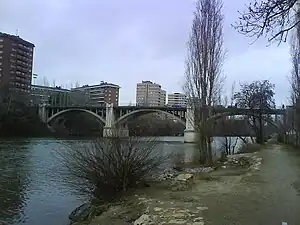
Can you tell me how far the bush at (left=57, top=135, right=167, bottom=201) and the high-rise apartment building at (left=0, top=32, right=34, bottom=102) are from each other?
10530 centimetres

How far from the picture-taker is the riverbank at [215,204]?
8078mm

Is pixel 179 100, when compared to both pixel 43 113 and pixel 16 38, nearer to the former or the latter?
pixel 43 113

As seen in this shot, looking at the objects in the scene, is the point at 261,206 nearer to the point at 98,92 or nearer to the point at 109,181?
the point at 109,181

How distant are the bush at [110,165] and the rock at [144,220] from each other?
4.21 m

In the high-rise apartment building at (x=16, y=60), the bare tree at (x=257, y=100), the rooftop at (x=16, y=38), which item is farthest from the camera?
the rooftop at (x=16, y=38)

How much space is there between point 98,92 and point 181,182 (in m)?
140

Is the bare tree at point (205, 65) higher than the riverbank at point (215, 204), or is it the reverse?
the bare tree at point (205, 65)

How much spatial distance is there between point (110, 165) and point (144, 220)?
4754 millimetres

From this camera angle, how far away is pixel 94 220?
9656 millimetres

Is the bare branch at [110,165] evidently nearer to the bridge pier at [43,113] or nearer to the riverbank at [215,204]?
the riverbank at [215,204]

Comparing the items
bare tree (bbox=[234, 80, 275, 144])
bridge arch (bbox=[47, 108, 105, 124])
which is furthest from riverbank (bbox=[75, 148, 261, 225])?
bridge arch (bbox=[47, 108, 105, 124])

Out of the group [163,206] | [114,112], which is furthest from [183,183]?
[114,112]

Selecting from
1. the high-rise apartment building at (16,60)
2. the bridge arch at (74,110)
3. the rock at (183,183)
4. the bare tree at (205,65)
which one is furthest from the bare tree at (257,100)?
the high-rise apartment building at (16,60)

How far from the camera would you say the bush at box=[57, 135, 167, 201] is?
41.7 feet
